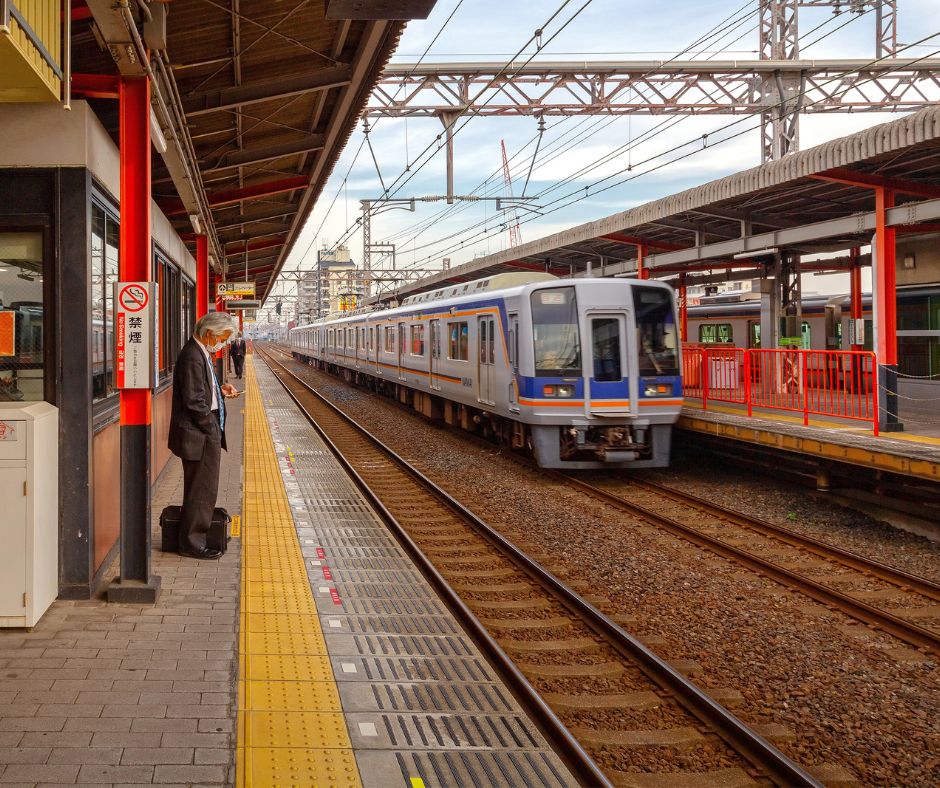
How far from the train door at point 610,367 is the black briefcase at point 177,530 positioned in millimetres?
5601

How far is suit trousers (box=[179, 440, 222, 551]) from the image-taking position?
5922mm

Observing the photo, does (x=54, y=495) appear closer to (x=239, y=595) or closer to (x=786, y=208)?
(x=239, y=595)

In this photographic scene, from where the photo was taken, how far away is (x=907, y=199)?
12.9 meters

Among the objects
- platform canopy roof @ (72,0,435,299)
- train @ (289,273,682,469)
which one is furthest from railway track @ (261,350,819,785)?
platform canopy roof @ (72,0,435,299)

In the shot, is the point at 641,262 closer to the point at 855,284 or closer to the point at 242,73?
the point at 855,284

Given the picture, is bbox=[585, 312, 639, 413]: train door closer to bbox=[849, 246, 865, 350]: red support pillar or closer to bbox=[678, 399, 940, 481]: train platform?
bbox=[678, 399, 940, 481]: train platform

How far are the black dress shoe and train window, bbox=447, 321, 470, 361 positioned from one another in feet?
27.2

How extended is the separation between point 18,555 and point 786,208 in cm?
1263

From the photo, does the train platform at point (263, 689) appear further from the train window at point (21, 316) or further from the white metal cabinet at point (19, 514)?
the train window at point (21, 316)

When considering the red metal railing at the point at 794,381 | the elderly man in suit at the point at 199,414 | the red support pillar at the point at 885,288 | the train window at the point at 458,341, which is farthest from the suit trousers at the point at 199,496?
the train window at the point at 458,341

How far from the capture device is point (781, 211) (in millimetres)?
14492

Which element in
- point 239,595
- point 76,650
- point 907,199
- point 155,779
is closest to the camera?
point 155,779

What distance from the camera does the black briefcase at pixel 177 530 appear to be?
618cm

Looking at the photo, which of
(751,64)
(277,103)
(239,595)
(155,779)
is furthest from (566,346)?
(751,64)
